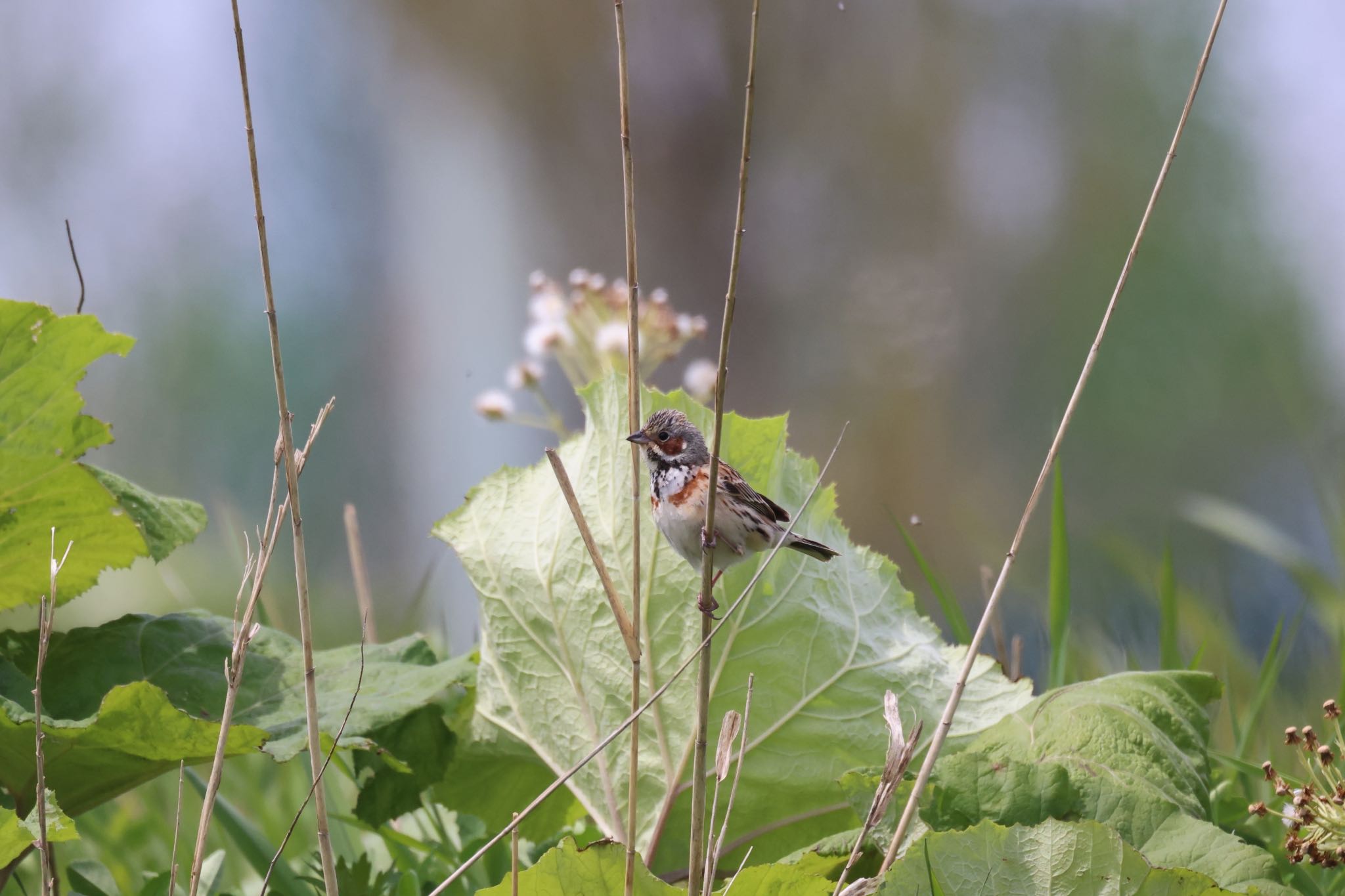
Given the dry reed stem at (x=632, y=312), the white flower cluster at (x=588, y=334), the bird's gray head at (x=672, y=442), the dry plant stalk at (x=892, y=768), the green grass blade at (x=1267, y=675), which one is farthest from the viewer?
the white flower cluster at (x=588, y=334)

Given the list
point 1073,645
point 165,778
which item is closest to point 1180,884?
point 1073,645

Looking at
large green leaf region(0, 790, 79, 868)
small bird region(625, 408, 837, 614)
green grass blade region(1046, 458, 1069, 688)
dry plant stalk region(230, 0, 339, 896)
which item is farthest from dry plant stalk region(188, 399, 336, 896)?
green grass blade region(1046, 458, 1069, 688)

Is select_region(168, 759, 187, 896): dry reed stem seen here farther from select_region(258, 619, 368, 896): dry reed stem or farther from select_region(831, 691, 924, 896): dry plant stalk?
select_region(831, 691, 924, 896): dry plant stalk

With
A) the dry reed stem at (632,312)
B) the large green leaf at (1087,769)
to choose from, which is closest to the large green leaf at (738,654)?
the large green leaf at (1087,769)

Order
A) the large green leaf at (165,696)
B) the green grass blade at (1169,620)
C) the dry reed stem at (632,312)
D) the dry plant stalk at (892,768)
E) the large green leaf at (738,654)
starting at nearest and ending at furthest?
the dry plant stalk at (892,768), the dry reed stem at (632,312), the large green leaf at (165,696), the large green leaf at (738,654), the green grass blade at (1169,620)

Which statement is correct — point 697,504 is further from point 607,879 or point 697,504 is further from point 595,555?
point 607,879

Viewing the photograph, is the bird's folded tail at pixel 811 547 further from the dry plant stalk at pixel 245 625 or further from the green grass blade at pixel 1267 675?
the green grass blade at pixel 1267 675

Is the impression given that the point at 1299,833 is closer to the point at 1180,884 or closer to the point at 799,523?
the point at 1180,884

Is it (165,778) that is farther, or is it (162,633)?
(165,778)
